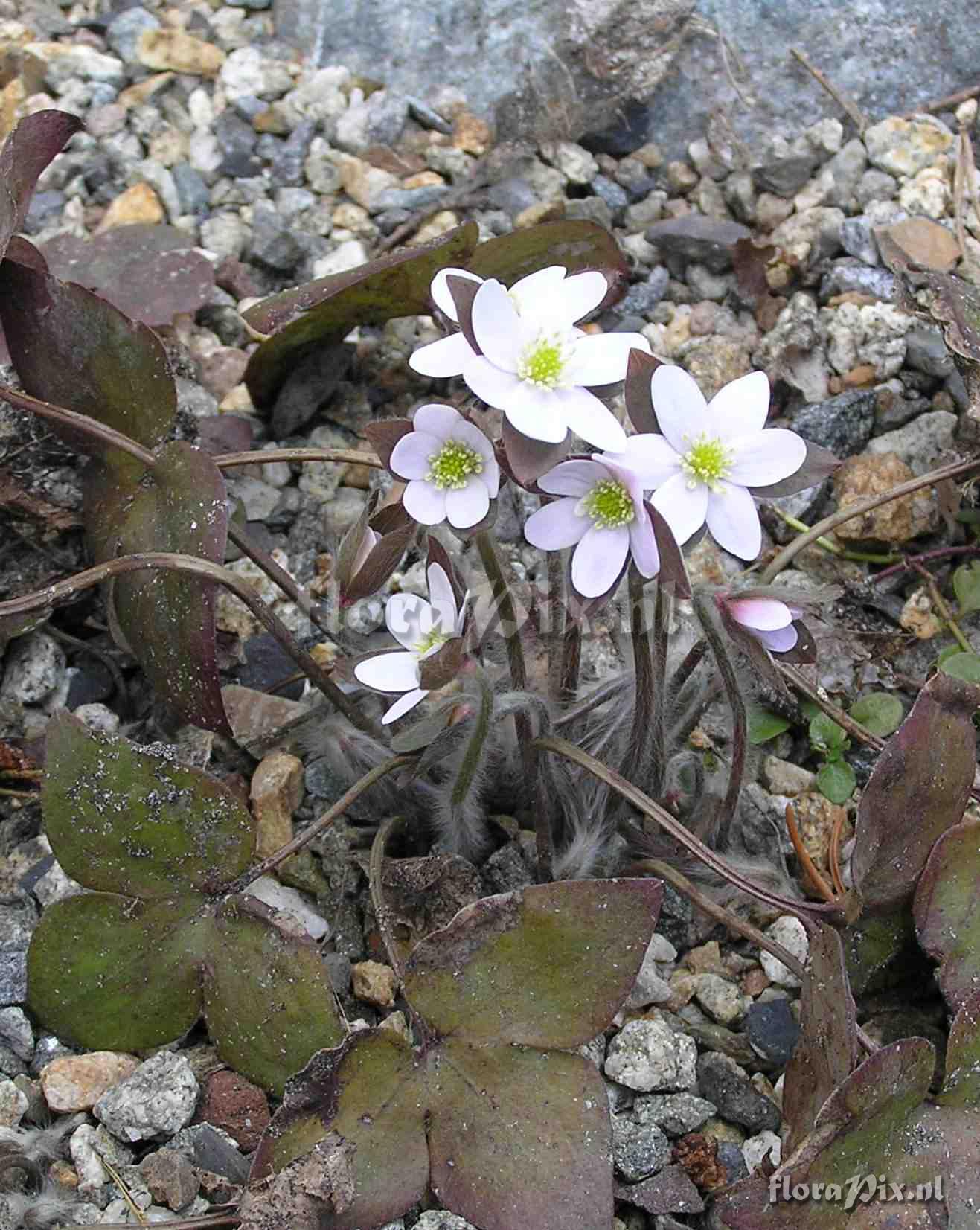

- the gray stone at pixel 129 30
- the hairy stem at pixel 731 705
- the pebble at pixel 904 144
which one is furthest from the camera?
the gray stone at pixel 129 30

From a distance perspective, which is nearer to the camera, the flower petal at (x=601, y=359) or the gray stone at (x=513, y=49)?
the flower petal at (x=601, y=359)

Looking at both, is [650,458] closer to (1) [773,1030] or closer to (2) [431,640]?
(2) [431,640]

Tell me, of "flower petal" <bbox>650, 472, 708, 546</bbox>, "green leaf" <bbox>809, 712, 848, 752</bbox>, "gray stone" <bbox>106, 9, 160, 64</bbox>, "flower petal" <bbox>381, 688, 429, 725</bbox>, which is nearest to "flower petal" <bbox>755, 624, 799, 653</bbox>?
"flower petal" <bbox>650, 472, 708, 546</bbox>

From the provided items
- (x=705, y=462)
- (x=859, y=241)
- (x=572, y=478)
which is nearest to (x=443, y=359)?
(x=572, y=478)

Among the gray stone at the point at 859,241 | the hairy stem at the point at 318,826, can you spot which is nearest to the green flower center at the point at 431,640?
the hairy stem at the point at 318,826

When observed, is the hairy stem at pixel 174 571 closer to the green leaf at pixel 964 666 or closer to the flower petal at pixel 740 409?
the flower petal at pixel 740 409

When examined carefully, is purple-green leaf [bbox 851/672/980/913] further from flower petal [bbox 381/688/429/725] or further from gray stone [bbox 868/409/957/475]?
gray stone [bbox 868/409/957/475]

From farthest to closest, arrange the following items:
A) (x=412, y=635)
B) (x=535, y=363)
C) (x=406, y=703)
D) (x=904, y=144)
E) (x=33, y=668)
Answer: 1. (x=904, y=144)
2. (x=33, y=668)
3. (x=412, y=635)
4. (x=406, y=703)
5. (x=535, y=363)

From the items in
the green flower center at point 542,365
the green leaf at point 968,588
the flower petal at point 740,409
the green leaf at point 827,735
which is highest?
the green flower center at point 542,365
